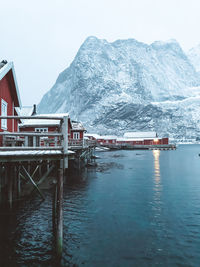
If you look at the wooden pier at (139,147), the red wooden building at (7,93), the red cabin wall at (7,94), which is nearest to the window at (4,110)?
the red wooden building at (7,93)

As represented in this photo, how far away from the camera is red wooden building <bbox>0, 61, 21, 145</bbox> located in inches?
527

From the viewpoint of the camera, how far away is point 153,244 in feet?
31.8

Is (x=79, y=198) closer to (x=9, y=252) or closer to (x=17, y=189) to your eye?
(x=17, y=189)

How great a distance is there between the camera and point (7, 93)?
14.9 metres

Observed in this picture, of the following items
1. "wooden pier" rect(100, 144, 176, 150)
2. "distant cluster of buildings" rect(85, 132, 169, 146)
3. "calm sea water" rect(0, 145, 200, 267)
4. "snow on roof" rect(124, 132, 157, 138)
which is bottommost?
"calm sea water" rect(0, 145, 200, 267)

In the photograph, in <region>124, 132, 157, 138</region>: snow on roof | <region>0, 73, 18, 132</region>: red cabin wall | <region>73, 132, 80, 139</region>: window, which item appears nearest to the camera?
<region>0, 73, 18, 132</region>: red cabin wall

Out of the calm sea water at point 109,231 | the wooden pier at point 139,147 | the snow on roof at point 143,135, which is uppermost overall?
the snow on roof at point 143,135

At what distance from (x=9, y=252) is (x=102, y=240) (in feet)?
13.2

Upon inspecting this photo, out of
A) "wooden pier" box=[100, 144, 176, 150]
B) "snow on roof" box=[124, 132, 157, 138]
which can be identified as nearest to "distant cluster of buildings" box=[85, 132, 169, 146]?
"snow on roof" box=[124, 132, 157, 138]

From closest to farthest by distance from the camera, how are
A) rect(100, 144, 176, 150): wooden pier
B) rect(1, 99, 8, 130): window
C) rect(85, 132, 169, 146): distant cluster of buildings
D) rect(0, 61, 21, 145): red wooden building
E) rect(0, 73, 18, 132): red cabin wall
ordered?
1. rect(0, 61, 21, 145): red wooden building
2. rect(1, 99, 8, 130): window
3. rect(0, 73, 18, 132): red cabin wall
4. rect(100, 144, 176, 150): wooden pier
5. rect(85, 132, 169, 146): distant cluster of buildings

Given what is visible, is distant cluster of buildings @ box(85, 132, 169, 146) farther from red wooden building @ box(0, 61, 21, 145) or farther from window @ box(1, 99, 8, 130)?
window @ box(1, 99, 8, 130)

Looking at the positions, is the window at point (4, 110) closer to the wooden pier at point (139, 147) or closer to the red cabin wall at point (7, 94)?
the red cabin wall at point (7, 94)

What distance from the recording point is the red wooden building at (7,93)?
13.4 m

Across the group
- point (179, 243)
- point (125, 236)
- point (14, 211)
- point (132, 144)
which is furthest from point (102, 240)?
point (132, 144)
